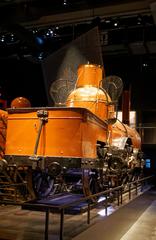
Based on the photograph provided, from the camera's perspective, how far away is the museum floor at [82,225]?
4.95 meters

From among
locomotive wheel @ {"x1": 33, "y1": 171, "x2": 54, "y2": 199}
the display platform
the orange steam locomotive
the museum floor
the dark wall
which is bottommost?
the museum floor

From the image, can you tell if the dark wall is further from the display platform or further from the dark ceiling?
the display platform

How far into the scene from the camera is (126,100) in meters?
12.5

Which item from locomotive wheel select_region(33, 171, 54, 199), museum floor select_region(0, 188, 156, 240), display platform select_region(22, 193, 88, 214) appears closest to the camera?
museum floor select_region(0, 188, 156, 240)

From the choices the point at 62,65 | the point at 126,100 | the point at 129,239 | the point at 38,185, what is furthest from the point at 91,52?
the point at 129,239

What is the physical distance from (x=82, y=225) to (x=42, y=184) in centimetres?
224

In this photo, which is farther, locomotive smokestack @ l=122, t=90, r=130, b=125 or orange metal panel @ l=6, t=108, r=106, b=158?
locomotive smokestack @ l=122, t=90, r=130, b=125

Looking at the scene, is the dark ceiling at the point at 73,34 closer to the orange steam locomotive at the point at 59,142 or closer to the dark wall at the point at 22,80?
the dark wall at the point at 22,80

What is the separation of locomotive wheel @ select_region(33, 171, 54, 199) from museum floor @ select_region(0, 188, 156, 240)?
623 millimetres

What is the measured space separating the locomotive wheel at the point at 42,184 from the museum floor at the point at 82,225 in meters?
0.62

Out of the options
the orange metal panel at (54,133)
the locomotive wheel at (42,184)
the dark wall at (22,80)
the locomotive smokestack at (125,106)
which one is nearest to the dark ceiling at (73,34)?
the dark wall at (22,80)

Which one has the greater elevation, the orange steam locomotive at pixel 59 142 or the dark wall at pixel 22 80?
the dark wall at pixel 22 80

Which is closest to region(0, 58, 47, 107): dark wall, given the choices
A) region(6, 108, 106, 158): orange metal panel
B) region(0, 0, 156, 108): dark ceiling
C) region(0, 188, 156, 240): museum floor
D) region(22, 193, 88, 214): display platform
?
region(0, 0, 156, 108): dark ceiling

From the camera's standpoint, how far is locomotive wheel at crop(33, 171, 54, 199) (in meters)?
7.21
